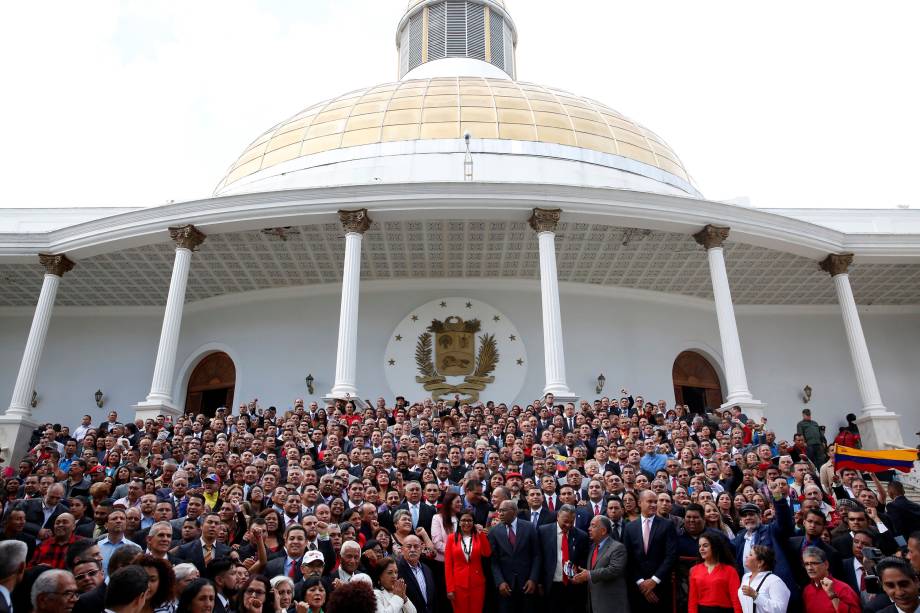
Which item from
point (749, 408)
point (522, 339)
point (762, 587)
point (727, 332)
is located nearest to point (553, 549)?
point (762, 587)

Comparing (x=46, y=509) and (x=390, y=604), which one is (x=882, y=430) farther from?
(x=46, y=509)

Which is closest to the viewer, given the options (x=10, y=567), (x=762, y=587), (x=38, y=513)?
(x=10, y=567)

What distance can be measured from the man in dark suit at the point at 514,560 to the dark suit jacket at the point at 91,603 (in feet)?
11.6

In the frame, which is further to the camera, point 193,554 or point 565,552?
point 565,552

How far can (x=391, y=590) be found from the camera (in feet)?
17.0

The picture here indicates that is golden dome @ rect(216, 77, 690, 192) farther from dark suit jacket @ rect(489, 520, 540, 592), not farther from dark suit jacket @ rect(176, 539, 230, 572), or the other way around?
dark suit jacket @ rect(176, 539, 230, 572)

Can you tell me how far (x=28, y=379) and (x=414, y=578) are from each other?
13.7m

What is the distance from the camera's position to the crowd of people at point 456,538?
4477 millimetres

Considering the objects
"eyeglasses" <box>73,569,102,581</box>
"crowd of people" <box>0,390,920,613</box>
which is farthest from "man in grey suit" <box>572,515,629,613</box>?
"eyeglasses" <box>73,569,102,581</box>

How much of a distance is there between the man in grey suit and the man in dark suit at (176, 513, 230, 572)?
10.3 ft

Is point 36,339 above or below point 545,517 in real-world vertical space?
above

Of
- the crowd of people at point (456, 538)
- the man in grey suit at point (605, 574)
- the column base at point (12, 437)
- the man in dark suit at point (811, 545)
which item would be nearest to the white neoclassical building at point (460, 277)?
the column base at point (12, 437)

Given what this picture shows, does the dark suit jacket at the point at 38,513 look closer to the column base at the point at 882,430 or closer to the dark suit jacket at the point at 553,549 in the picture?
the dark suit jacket at the point at 553,549

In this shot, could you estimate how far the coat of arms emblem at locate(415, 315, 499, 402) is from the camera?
1892 centimetres
